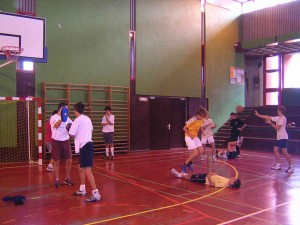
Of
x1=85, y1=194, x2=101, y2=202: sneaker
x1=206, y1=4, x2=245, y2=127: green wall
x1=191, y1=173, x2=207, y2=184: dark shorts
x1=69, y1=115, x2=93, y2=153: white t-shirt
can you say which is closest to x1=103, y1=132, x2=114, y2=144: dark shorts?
x1=191, y1=173, x2=207, y2=184: dark shorts

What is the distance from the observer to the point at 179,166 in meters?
10.3

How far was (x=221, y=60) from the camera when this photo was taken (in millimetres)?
17906

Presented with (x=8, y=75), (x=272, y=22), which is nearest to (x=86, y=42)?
(x=8, y=75)

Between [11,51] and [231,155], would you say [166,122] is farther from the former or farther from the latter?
[11,51]

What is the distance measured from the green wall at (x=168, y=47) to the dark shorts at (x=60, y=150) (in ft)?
24.7

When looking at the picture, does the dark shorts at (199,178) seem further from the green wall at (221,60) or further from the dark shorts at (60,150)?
the green wall at (221,60)

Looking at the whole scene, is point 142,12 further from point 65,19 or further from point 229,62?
point 229,62

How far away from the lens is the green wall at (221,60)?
Answer: 1738 cm

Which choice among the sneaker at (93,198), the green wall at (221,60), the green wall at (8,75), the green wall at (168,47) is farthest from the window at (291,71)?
the sneaker at (93,198)

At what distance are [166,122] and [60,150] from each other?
8.70 meters

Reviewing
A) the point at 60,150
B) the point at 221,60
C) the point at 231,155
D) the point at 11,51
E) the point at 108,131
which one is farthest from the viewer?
the point at 221,60

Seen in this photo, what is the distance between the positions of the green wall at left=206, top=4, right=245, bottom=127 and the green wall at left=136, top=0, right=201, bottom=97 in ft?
2.58

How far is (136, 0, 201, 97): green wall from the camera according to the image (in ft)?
48.2

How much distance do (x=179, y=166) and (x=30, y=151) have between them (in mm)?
5413
